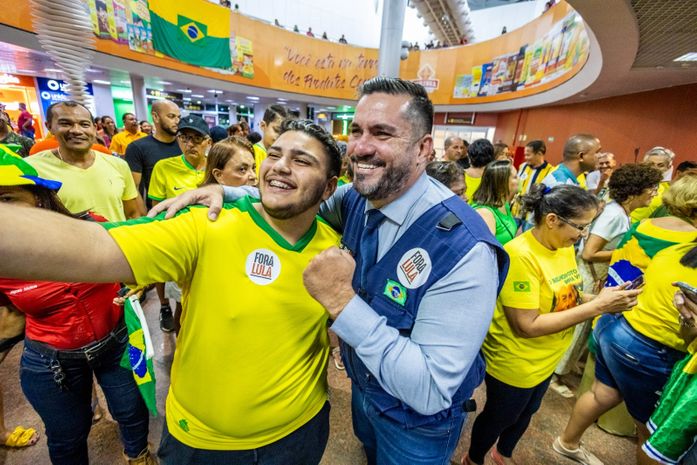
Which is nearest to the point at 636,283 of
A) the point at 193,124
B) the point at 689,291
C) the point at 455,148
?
the point at 689,291

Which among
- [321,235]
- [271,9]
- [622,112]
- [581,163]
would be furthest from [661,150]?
[271,9]

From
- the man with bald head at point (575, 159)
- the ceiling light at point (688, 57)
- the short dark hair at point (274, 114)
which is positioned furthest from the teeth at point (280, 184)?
the ceiling light at point (688, 57)

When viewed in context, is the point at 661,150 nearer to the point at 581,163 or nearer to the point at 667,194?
the point at 581,163

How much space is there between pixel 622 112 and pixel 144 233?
10.5 metres

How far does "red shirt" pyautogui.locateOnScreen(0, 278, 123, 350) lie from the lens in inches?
50.1

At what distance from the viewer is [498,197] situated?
2473mm

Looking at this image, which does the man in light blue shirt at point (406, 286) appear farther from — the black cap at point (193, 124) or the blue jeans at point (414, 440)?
the black cap at point (193, 124)

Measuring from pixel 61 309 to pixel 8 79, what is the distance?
15869 millimetres

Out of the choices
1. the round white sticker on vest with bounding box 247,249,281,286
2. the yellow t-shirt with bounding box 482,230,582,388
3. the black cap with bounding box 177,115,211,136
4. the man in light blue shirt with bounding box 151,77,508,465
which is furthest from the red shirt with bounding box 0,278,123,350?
the yellow t-shirt with bounding box 482,230,582,388

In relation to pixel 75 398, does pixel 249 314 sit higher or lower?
higher

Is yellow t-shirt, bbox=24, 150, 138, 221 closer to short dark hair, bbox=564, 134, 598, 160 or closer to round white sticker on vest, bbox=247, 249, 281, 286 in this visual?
round white sticker on vest, bbox=247, 249, 281, 286

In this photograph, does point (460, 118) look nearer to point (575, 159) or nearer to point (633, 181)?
point (575, 159)

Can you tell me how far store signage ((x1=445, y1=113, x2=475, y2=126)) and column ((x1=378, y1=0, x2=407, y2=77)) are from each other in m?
10.3

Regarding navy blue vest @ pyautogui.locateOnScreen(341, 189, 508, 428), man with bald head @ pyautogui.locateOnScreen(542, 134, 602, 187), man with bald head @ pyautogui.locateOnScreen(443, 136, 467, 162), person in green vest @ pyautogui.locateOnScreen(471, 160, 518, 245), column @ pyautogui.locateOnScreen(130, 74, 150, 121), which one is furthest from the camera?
column @ pyautogui.locateOnScreen(130, 74, 150, 121)
